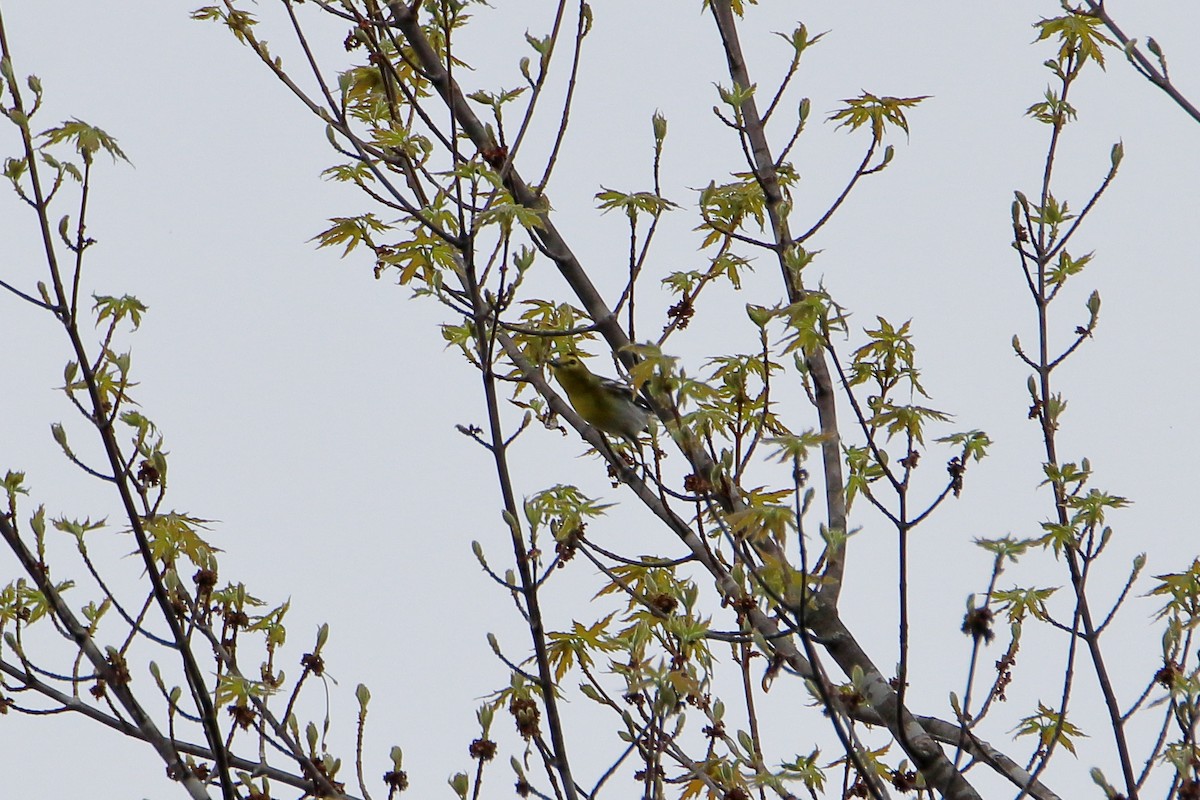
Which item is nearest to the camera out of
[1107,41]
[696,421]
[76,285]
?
[76,285]

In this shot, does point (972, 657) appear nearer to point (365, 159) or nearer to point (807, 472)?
point (807, 472)

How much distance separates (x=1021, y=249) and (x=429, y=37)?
238cm

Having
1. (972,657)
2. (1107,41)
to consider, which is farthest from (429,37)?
(972,657)

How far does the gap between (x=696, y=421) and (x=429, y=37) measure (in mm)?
2476

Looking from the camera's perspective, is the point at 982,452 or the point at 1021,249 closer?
the point at 982,452

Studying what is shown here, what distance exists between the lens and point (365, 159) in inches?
144

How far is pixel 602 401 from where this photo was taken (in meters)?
7.44

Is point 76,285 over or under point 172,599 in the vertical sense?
over

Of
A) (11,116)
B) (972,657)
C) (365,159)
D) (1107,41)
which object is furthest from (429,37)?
(972,657)

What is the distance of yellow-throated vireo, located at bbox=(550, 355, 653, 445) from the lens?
7328mm

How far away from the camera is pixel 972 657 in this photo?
272cm

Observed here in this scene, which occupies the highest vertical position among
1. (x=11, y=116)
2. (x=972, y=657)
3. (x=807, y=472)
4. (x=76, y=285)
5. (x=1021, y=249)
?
(x=1021, y=249)

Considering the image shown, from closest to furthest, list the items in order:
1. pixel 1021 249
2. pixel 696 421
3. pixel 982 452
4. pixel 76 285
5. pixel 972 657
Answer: pixel 972 657, pixel 76 285, pixel 696 421, pixel 982 452, pixel 1021 249

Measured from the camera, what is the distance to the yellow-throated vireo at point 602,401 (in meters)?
7.33
